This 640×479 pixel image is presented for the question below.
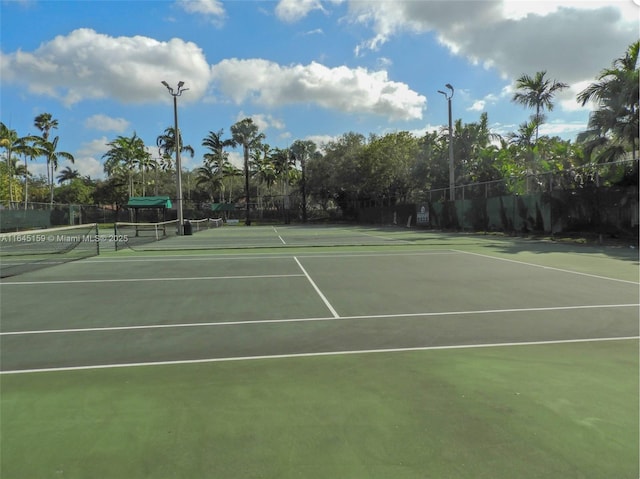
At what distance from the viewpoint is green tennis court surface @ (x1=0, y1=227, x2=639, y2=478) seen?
277 centimetres

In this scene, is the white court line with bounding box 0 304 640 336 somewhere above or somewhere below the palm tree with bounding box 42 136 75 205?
below

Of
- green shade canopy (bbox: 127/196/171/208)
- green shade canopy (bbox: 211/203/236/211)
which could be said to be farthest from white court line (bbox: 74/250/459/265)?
green shade canopy (bbox: 211/203/236/211)

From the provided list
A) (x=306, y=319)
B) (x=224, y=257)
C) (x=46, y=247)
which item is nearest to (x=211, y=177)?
(x=46, y=247)

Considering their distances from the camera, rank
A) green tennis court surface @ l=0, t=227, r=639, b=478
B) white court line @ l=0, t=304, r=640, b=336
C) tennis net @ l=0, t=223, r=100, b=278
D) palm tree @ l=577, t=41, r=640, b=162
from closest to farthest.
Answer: green tennis court surface @ l=0, t=227, r=639, b=478 → white court line @ l=0, t=304, r=640, b=336 → tennis net @ l=0, t=223, r=100, b=278 → palm tree @ l=577, t=41, r=640, b=162

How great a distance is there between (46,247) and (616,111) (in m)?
26.2

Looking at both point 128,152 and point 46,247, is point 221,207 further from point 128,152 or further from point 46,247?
point 46,247

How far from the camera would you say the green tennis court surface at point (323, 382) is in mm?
2768

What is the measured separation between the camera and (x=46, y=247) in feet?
64.5

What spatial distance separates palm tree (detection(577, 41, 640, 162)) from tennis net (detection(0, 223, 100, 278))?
22978 millimetres

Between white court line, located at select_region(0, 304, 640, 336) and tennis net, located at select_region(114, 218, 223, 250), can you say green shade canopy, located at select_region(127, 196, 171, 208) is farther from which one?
white court line, located at select_region(0, 304, 640, 336)

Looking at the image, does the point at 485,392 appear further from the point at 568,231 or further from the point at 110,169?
the point at 110,169

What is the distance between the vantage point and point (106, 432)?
3121 mm

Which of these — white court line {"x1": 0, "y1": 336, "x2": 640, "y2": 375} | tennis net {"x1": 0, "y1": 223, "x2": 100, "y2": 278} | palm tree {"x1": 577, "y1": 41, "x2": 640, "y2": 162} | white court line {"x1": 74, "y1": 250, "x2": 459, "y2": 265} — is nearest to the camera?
white court line {"x1": 0, "y1": 336, "x2": 640, "y2": 375}

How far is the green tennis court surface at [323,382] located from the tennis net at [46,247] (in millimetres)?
8292
